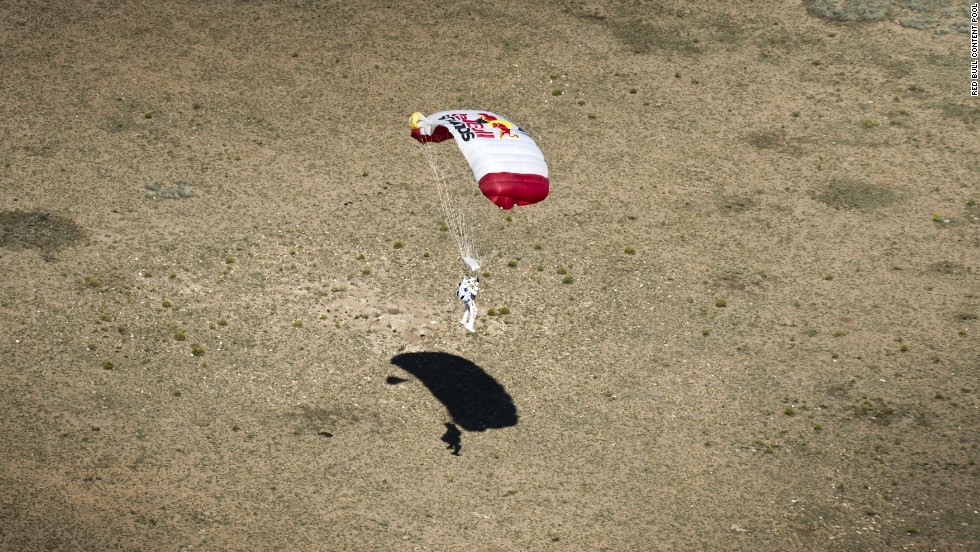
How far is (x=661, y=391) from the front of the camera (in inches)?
1597

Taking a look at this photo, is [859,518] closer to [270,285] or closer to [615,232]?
[615,232]

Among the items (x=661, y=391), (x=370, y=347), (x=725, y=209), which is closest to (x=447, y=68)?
(x=725, y=209)

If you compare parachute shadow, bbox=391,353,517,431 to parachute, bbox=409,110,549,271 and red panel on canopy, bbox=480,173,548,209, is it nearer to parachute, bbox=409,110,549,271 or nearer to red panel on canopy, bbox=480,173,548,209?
parachute, bbox=409,110,549,271

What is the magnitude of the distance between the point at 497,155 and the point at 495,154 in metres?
0.09

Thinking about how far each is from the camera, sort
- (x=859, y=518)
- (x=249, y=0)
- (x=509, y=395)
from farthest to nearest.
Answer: (x=249, y=0)
(x=509, y=395)
(x=859, y=518)

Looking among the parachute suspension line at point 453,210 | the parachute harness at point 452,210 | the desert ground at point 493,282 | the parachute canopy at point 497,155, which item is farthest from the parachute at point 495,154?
the desert ground at point 493,282

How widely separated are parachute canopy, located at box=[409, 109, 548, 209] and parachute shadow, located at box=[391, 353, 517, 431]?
9.14 m

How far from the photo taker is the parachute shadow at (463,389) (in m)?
39.0

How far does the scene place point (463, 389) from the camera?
40.4m

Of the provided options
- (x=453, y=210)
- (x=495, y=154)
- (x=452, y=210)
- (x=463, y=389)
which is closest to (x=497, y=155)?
(x=495, y=154)

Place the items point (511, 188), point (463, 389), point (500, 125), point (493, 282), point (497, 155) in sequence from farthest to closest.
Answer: point (493, 282), point (463, 389), point (500, 125), point (497, 155), point (511, 188)

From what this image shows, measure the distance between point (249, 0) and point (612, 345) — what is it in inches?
1439

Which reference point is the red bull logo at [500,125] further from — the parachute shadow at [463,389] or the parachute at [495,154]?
the parachute shadow at [463,389]

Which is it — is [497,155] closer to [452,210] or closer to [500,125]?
[500,125]
